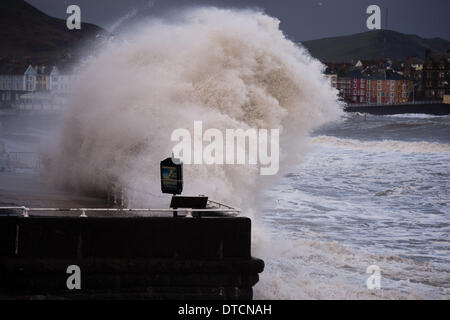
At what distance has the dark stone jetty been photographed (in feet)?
27.3

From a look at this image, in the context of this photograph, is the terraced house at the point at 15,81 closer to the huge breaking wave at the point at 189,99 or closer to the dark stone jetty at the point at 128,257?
the huge breaking wave at the point at 189,99

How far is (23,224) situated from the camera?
8430 mm

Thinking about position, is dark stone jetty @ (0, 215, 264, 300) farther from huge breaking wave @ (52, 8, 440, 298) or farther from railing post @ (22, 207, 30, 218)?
huge breaking wave @ (52, 8, 440, 298)

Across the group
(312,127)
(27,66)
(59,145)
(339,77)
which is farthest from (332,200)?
(339,77)

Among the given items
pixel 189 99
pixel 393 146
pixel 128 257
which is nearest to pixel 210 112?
pixel 189 99

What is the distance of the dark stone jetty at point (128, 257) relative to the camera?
8.31 metres

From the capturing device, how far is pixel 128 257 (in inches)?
336

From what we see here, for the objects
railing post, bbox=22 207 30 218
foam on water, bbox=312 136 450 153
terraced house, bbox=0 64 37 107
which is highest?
terraced house, bbox=0 64 37 107

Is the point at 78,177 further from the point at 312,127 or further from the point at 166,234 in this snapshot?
the point at 166,234

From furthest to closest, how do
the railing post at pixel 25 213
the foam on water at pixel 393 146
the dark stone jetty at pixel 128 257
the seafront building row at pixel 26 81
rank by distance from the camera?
1. the seafront building row at pixel 26 81
2. the foam on water at pixel 393 146
3. the railing post at pixel 25 213
4. the dark stone jetty at pixel 128 257

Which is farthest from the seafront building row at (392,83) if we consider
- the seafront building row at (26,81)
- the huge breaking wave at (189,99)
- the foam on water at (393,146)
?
the huge breaking wave at (189,99)

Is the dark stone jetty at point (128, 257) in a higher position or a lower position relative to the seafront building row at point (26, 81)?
lower

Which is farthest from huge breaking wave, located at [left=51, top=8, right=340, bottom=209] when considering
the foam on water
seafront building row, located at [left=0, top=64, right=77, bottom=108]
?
seafront building row, located at [left=0, top=64, right=77, bottom=108]
